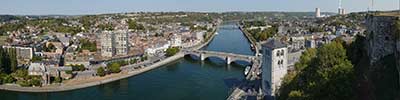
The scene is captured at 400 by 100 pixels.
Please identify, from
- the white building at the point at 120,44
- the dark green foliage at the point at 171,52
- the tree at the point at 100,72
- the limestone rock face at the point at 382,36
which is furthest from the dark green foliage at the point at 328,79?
the white building at the point at 120,44

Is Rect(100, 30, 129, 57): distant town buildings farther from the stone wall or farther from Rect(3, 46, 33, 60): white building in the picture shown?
the stone wall

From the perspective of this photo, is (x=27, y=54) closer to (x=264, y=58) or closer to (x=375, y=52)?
(x=264, y=58)

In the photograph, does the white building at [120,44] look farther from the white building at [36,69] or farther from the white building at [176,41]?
the white building at [36,69]

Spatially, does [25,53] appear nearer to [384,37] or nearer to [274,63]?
[274,63]

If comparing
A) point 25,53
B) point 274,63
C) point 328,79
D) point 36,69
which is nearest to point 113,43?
→ point 25,53

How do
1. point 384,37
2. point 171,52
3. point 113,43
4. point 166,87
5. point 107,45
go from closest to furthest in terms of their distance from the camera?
1. point 384,37
2. point 166,87
3. point 107,45
4. point 113,43
5. point 171,52

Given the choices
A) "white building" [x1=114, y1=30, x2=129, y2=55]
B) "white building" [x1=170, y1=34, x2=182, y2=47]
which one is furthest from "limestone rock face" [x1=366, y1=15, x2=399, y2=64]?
"white building" [x1=170, y1=34, x2=182, y2=47]

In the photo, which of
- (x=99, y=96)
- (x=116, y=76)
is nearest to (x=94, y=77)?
(x=116, y=76)

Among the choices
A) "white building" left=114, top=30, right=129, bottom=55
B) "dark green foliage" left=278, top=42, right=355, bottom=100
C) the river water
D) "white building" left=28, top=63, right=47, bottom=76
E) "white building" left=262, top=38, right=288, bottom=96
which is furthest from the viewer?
"white building" left=114, top=30, right=129, bottom=55

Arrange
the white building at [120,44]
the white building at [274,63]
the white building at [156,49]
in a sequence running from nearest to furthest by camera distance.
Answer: the white building at [274,63] → the white building at [120,44] → the white building at [156,49]
